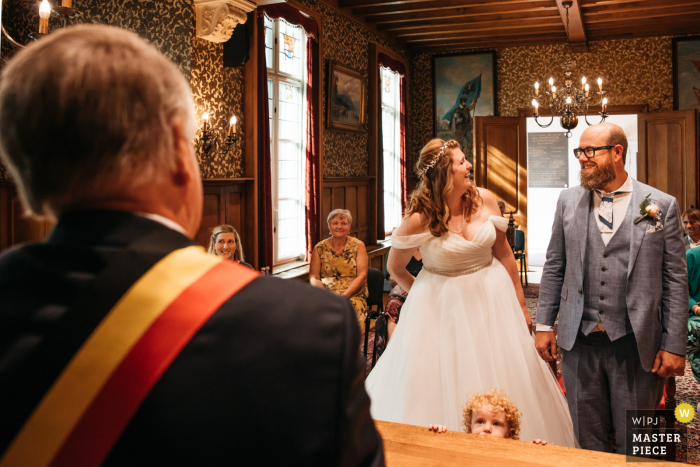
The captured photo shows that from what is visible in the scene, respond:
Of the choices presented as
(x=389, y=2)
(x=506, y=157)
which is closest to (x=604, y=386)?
(x=389, y=2)

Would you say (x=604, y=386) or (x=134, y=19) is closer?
(x=604, y=386)

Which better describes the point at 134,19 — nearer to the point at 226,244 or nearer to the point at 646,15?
the point at 226,244

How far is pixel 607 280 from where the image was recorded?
239 centimetres

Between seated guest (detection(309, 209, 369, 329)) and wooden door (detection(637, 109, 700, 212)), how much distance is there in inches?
247

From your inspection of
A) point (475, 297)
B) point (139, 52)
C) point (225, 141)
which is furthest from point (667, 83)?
point (139, 52)

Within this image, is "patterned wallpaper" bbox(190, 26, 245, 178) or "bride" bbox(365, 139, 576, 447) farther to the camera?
"patterned wallpaper" bbox(190, 26, 245, 178)

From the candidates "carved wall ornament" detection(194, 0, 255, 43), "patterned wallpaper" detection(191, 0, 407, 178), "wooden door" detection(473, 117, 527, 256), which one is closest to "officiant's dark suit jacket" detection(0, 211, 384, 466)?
"carved wall ornament" detection(194, 0, 255, 43)

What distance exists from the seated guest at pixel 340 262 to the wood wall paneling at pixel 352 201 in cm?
207

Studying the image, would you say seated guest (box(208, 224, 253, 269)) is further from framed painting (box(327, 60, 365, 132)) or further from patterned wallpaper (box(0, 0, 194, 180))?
framed painting (box(327, 60, 365, 132))

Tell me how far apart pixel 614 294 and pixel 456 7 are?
19.9 ft

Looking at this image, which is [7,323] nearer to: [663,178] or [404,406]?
[404,406]

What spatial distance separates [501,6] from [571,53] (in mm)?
2914

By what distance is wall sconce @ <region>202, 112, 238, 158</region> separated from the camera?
4.90m

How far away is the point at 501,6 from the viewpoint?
7.51 m
